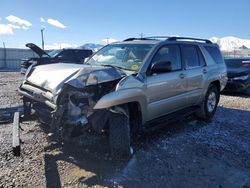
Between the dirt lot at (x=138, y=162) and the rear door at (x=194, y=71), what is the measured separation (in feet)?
2.82

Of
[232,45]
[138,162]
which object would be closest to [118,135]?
[138,162]

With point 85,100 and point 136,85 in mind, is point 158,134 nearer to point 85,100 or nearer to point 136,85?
point 136,85

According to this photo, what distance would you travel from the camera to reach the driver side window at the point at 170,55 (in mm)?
5310

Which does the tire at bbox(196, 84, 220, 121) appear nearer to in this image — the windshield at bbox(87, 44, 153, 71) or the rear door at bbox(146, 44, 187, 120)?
the rear door at bbox(146, 44, 187, 120)

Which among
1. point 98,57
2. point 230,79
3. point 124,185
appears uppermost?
point 98,57

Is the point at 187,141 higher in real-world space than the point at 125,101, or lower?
lower

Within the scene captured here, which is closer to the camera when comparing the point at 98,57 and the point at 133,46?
the point at 133,46

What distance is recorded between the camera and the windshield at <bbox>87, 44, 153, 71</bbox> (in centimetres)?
509

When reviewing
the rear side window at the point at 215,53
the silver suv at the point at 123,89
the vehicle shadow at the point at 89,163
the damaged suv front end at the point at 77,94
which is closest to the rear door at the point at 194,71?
the silver suv at the point at 123,89

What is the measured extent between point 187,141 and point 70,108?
262 centimetres

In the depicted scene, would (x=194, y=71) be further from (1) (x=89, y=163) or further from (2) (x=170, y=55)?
(1) (x=89, y=163)

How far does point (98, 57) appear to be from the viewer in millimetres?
6094

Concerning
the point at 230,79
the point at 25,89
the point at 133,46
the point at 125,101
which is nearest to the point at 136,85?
the point at 125,101

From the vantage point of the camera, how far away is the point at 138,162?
177 inches
